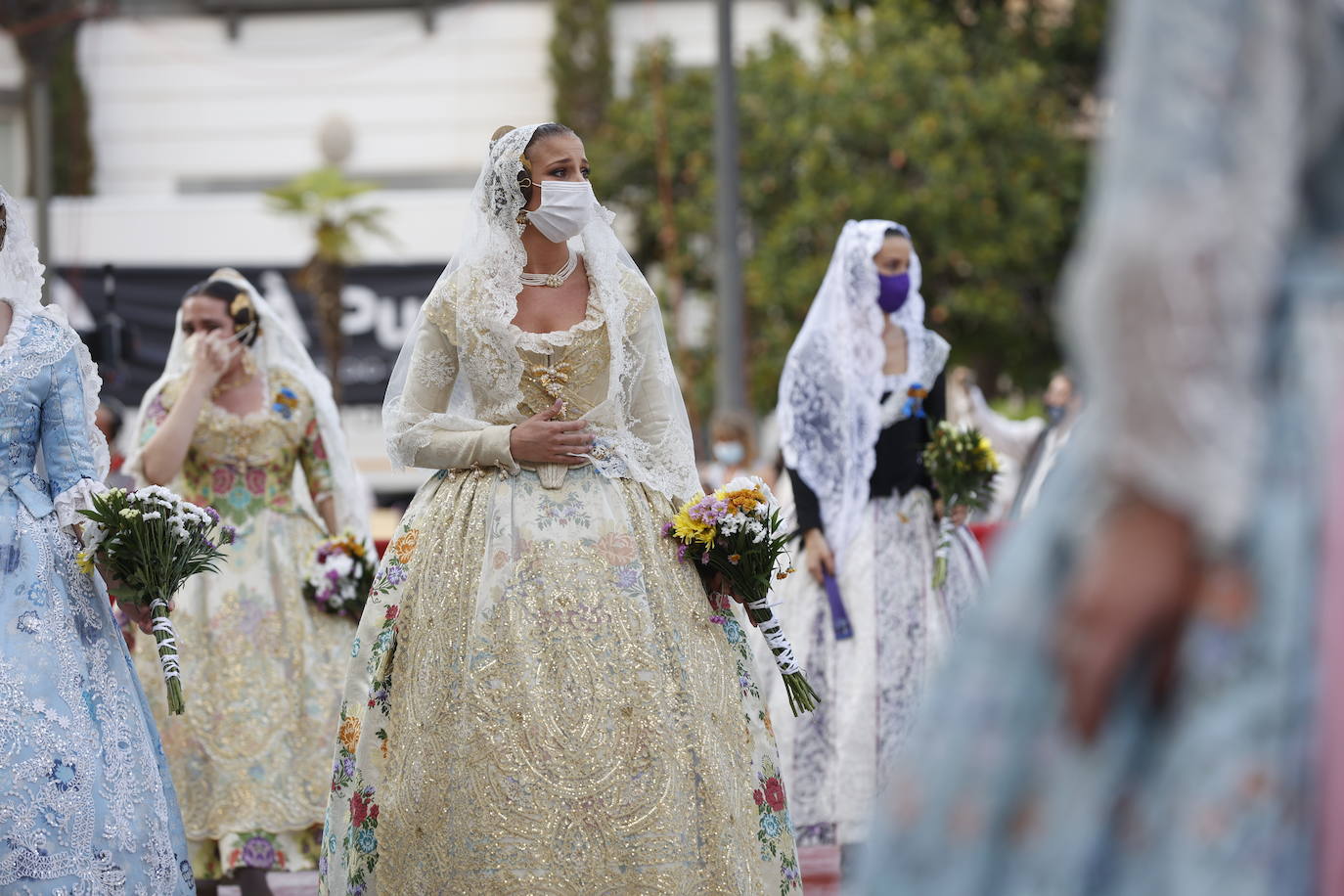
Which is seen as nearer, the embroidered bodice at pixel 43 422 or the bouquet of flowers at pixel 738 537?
the bouquet of flowers at pixel 738 537

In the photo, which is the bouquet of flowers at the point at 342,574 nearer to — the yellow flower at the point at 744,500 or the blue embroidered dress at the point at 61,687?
the blue embroidered dress at the point at 61,687

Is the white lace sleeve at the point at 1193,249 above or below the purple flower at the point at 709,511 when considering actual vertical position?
above

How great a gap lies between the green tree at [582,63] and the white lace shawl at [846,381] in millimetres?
21603

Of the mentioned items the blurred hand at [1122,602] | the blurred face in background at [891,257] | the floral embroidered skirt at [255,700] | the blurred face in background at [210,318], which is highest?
the blurred hand at [1122,602]

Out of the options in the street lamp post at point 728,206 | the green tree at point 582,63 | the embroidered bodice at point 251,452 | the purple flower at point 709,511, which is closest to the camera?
the purple flower at point 709,511

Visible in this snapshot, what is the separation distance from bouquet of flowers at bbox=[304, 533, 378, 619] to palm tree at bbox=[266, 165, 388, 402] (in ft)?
39.9

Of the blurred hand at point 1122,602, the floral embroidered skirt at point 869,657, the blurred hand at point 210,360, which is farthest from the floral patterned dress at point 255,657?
the blurred hand at point 1122,602

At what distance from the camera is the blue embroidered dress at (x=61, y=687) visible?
478 centimetres

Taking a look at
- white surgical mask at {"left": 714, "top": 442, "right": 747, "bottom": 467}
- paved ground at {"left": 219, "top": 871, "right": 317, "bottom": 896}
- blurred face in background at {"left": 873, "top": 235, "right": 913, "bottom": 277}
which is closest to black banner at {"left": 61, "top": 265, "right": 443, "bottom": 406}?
Result: white surgical mask at {"left": 714, "top": 442, "right": 747, "bottom": 467}

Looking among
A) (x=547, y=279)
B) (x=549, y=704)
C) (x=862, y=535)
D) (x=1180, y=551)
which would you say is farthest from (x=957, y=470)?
(x=1180, y=551)

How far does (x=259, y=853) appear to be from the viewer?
6840 millimetres

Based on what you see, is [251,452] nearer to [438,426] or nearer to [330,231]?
[438,426]

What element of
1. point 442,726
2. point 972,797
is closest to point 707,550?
point 442,726

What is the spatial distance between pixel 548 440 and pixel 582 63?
2495 centimetres
